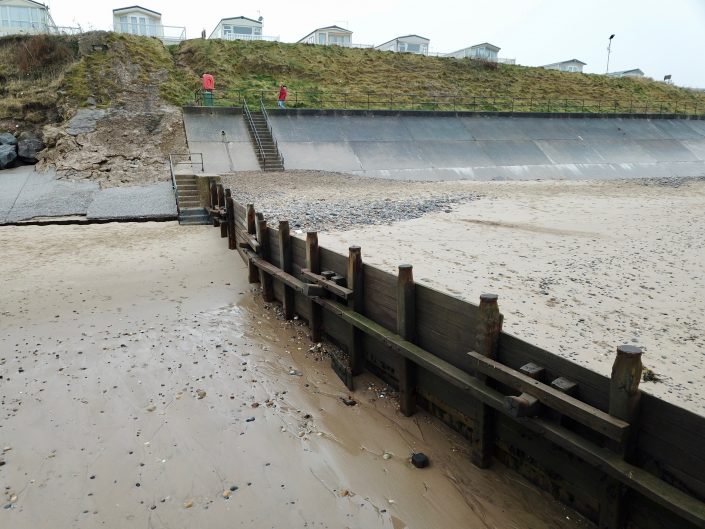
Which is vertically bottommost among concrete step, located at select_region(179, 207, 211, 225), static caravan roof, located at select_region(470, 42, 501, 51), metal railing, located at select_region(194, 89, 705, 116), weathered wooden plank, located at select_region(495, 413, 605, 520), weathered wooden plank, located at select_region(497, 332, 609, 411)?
weathered wooden plank, located at select_region(495, 413, 605, 520)

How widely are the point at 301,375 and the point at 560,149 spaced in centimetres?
2494

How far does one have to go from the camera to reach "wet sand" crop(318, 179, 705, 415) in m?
5.42

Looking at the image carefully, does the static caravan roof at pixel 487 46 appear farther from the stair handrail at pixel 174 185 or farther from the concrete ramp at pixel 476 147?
the stair handrail at pixel 174 185

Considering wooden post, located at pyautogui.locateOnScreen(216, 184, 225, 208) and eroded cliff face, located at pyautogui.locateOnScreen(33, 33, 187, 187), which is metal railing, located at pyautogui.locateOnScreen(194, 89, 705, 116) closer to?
eroded cliff face, located at pyautogui.locateOnScreen(33, 33, 187, 187)

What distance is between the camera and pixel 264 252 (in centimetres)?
917

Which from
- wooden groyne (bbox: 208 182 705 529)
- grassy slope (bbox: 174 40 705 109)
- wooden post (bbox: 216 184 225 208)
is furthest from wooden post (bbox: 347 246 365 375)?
grassy slope (bbox: 174 40 705 109)

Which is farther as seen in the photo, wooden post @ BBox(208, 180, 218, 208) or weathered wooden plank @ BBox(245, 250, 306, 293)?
wooden post @ BBox(208, 180, 218, 208)

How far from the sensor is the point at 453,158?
80.0 ft

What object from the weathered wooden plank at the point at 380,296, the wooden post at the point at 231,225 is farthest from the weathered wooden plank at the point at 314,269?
the wooden post at the point at 231,225

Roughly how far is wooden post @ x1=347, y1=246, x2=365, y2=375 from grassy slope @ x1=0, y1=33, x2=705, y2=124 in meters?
22.0

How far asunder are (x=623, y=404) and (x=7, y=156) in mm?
Result: 22972

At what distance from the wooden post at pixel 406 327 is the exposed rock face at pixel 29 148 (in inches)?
817

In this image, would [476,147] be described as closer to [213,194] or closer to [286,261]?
[213,194]

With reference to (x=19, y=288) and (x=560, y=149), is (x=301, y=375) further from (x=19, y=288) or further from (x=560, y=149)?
(x=560, y=149)
